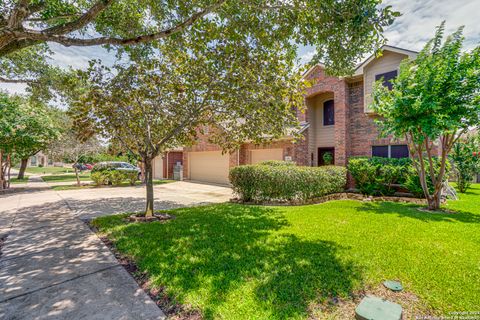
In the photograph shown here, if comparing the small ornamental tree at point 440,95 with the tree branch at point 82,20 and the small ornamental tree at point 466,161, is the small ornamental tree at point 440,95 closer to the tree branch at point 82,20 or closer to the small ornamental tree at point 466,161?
the small ornamental tree at point 466,161

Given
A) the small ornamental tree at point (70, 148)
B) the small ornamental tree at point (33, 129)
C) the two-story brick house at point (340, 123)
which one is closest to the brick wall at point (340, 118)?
the two-story brick house at point (340, 123)

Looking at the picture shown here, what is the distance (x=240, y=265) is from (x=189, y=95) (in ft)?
14.6

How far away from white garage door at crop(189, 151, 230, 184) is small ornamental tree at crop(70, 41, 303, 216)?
9607 millimetres

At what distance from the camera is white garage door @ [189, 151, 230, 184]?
55.4ft

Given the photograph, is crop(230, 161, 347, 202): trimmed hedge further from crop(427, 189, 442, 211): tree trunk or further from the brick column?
crop(427, 189, 442, 211): tree trunk

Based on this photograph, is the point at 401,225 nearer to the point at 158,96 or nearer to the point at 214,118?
the point at 214,118

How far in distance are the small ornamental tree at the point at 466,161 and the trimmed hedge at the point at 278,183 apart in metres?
8.53

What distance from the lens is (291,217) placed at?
6820mm

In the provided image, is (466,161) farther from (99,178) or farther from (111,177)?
(99,178)

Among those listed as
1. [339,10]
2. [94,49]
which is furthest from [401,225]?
[94,49]

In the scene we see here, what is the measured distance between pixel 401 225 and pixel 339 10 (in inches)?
208

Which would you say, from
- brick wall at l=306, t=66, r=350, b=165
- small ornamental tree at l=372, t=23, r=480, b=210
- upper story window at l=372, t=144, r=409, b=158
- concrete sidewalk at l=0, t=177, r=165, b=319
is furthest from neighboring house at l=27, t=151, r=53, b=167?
small ornamental tree at l=372, t=23, r=480, b=210

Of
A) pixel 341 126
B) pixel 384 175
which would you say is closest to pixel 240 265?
pixel 384 175

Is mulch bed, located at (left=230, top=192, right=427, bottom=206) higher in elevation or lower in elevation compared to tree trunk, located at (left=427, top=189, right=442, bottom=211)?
lower
